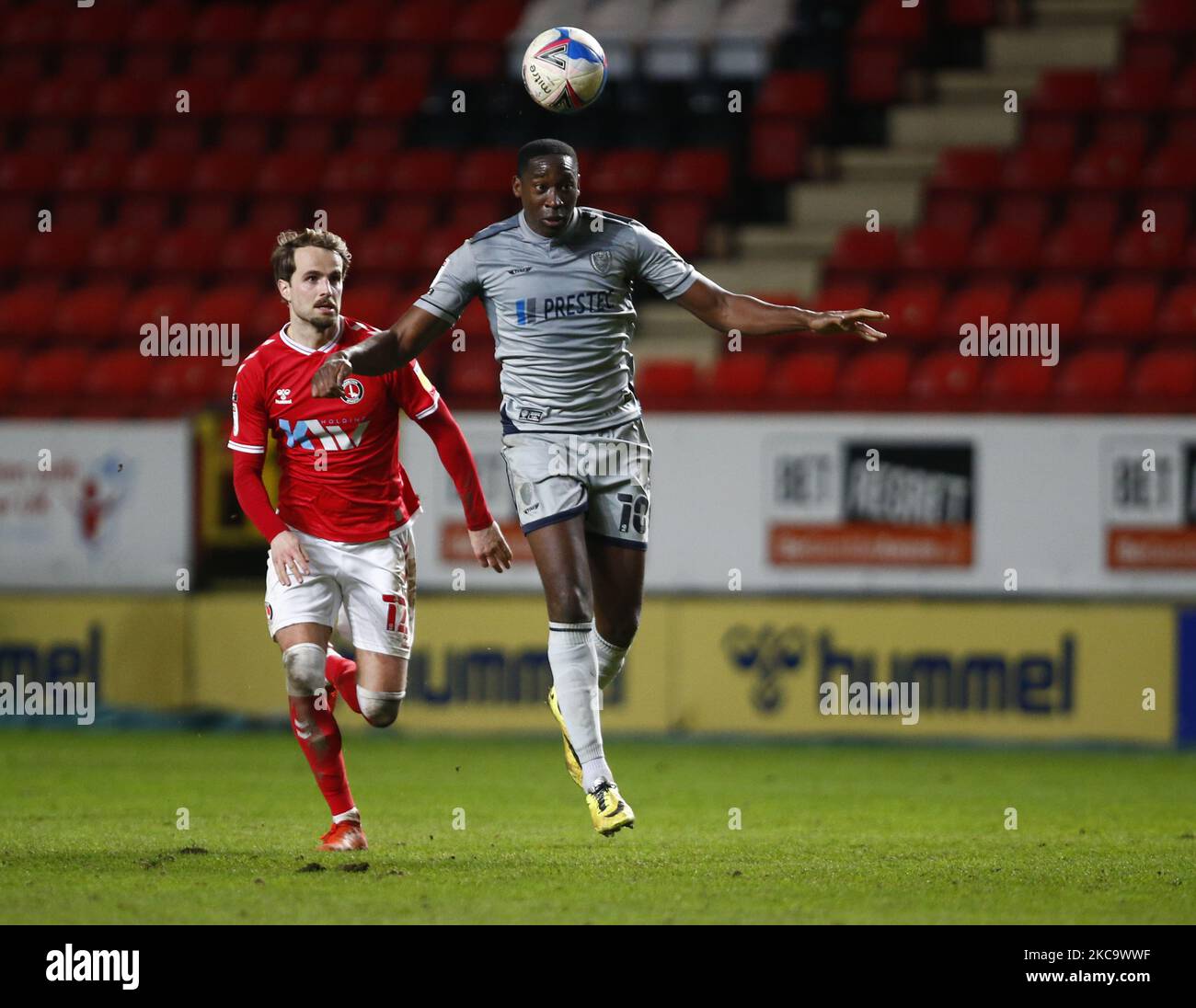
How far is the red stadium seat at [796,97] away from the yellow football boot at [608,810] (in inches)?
404

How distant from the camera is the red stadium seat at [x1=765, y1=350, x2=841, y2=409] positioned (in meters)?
12.2

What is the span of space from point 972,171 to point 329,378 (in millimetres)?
9394

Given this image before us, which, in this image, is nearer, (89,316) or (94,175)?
(89,316)

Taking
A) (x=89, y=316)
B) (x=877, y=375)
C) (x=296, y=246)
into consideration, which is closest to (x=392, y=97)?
(x=89, y=316)

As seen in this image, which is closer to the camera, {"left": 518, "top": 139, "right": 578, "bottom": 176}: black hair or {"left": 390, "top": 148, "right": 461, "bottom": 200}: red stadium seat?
{"left": 518, "top": 139, "right": 578, "bottom": 176}: black hair

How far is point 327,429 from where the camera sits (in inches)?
270

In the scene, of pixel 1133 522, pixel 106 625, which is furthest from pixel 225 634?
pixel 1133 522

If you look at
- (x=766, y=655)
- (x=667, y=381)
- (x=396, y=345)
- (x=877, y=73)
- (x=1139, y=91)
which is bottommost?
(x=766, y=655)

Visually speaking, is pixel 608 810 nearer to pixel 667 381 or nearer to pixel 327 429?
pixel 327 429

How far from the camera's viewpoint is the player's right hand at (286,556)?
6.56 m

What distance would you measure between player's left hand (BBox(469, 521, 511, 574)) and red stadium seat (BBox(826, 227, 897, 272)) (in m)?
7.68

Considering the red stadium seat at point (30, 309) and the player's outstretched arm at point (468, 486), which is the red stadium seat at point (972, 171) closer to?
the red stadium seat at point (30, 309)

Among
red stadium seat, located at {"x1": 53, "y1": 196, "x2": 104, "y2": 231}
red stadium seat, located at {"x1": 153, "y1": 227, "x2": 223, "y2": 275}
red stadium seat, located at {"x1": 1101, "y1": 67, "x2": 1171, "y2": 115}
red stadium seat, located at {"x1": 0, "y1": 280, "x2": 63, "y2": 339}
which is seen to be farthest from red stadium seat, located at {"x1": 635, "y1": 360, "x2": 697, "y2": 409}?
red stadium seat, located at {"x1": 53, "y1": 196, "x2": 104, "y2": 231}

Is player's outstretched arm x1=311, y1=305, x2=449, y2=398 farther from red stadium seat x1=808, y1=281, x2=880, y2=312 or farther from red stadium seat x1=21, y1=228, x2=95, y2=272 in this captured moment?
red stadium seat x1=21, y1=228, x2=95, y2=272
